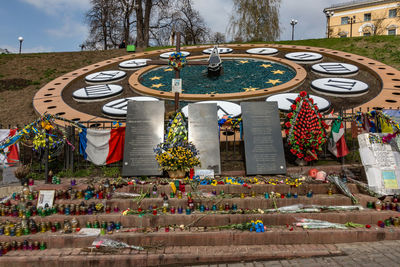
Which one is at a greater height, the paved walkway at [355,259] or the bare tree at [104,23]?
the bare tree at [104,23]

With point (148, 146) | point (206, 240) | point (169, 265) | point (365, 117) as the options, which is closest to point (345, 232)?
point (206, 240)

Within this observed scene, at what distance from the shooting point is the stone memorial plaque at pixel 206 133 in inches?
296

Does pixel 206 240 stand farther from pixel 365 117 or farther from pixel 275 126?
pixel 365 117

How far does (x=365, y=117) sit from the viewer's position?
7.51 meters

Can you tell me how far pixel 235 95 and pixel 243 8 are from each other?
541 inches

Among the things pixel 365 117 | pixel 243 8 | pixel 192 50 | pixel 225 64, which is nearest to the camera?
pixel 365 117

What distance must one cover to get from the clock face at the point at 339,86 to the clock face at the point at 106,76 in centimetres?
811

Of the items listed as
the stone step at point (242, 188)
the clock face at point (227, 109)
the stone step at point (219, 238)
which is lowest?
the stone step at point (219, 238)

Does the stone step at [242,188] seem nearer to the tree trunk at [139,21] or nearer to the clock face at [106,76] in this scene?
the clock face at [106,76]

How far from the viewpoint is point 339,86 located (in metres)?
11.4

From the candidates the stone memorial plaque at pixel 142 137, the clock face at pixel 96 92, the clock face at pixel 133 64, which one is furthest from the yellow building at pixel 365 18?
the stone memorial plaque at pixel 142 137

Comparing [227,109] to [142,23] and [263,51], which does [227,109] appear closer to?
[263,51]

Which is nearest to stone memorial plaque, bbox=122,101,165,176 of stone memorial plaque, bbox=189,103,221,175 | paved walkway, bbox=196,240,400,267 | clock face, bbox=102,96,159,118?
stone memorial plaque, bbox=189,103,221,175

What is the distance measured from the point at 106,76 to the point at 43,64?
18.5 feet
